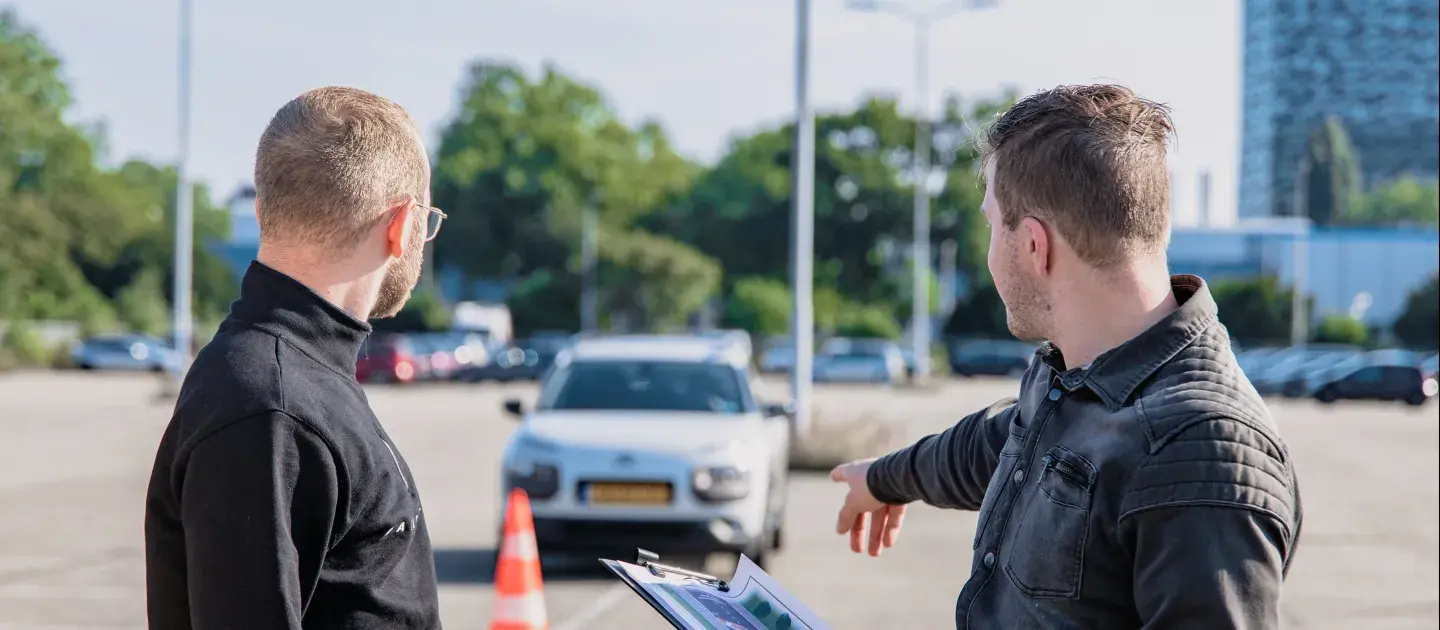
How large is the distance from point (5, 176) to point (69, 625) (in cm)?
5375

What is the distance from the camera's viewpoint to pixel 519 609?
629 cm

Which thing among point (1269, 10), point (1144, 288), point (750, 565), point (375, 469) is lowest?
point (750, 565)

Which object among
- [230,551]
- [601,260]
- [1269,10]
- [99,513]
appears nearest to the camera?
[230,551]

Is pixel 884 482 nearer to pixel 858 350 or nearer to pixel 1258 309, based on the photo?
pixel 858 350

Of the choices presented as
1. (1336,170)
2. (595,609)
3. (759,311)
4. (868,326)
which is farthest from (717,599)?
(759,311)

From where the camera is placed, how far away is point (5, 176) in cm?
5625

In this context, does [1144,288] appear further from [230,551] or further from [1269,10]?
→ [1269,10]

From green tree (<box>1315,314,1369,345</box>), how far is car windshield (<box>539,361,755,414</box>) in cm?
5606

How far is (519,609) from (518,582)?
121 millimetres

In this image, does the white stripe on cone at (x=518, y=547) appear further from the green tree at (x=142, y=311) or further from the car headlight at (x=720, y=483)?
the green tree at (x=142, y=311)

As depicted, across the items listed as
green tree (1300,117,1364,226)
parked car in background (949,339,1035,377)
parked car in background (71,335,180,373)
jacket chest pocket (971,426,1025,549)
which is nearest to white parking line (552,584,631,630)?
jacket chest pocket (971,426,1025,549)

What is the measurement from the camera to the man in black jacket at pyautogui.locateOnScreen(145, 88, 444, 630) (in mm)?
2051

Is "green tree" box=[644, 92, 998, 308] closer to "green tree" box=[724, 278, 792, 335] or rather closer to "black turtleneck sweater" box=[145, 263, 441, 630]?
"green tree" box=[724, 278, 792, 335]

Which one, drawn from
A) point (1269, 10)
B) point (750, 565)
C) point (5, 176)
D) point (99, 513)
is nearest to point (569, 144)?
point (5, 176)
